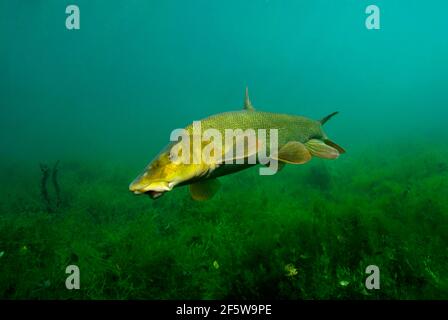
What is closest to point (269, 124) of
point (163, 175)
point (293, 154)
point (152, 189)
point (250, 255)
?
point (293, 154)

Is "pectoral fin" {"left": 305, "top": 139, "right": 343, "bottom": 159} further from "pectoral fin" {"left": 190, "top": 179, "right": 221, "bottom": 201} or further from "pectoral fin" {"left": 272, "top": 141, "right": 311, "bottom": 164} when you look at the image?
"pectoral fin" {"left": 190, "top": 179, "right": 221, "bottom": 201}

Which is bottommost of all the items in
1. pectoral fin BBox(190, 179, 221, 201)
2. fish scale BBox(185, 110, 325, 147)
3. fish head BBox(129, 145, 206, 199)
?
pectoral fin BBox(190, 179, 221, 201)

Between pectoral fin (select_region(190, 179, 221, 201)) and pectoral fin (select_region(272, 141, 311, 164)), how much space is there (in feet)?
2.68

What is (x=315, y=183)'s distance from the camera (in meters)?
13.8

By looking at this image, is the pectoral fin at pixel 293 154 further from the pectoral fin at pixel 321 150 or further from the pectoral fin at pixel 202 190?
the pectoral fin at pixel 202 190

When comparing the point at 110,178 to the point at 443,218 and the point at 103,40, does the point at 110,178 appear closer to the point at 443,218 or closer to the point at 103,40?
A: the point at 443,218

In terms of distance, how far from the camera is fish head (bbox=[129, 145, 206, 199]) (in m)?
2.34

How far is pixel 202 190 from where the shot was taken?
3396 millimetres

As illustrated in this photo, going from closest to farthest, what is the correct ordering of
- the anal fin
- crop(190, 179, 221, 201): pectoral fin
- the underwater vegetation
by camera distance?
crop(190, 179, 221, 201): pectoral fin
the anal fin
the underwater vegetation

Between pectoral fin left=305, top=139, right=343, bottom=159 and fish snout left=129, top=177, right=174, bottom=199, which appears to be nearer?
fish snout left=129, top=177, right=174, bottom=199

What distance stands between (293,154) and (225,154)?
2.80 feet

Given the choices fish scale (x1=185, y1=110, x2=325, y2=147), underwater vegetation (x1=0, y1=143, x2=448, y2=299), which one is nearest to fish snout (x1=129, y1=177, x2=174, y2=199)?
fish scale (x1=185, y1=110, x2=325, y2=147)

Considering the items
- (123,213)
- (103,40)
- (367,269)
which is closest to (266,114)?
(367,269)
